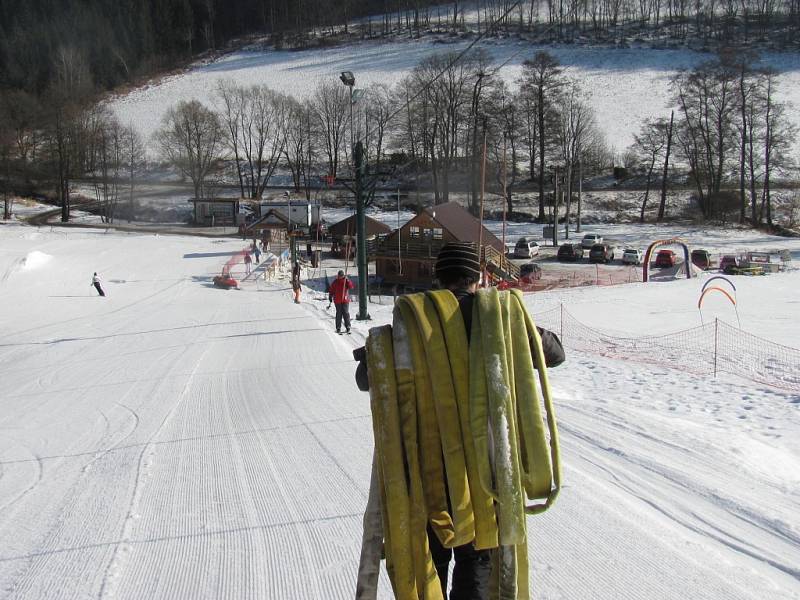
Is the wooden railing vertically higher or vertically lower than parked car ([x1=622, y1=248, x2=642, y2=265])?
higher

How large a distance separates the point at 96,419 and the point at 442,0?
137343 mm

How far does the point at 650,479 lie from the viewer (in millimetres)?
4703

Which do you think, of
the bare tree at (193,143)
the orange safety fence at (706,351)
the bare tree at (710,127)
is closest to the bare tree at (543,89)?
the bare tree at (710,127)

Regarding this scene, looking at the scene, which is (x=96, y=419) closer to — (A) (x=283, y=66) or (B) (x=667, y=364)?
(B) (x=667, y=364)

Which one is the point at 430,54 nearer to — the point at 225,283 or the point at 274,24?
the point at 274,24

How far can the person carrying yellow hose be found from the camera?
7.14 ft

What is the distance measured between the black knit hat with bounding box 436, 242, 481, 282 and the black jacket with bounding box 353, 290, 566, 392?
0.23 feet

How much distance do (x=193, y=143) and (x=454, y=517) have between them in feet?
237

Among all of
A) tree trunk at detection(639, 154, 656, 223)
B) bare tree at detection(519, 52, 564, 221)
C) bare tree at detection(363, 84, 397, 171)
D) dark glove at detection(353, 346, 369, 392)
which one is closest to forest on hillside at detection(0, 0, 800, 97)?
bare tree at detection(363, 84, 397, 171)

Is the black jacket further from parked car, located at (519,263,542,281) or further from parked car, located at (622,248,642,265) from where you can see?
parked car, located at (622,248,642,265)

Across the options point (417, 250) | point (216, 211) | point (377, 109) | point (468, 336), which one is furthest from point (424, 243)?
point (377, 109)

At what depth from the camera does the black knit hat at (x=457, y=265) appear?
238cm

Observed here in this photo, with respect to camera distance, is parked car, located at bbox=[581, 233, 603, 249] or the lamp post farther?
parked car, located at bbox=[581, 233, 603, 249]

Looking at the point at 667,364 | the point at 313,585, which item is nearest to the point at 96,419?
the point at 313,585
